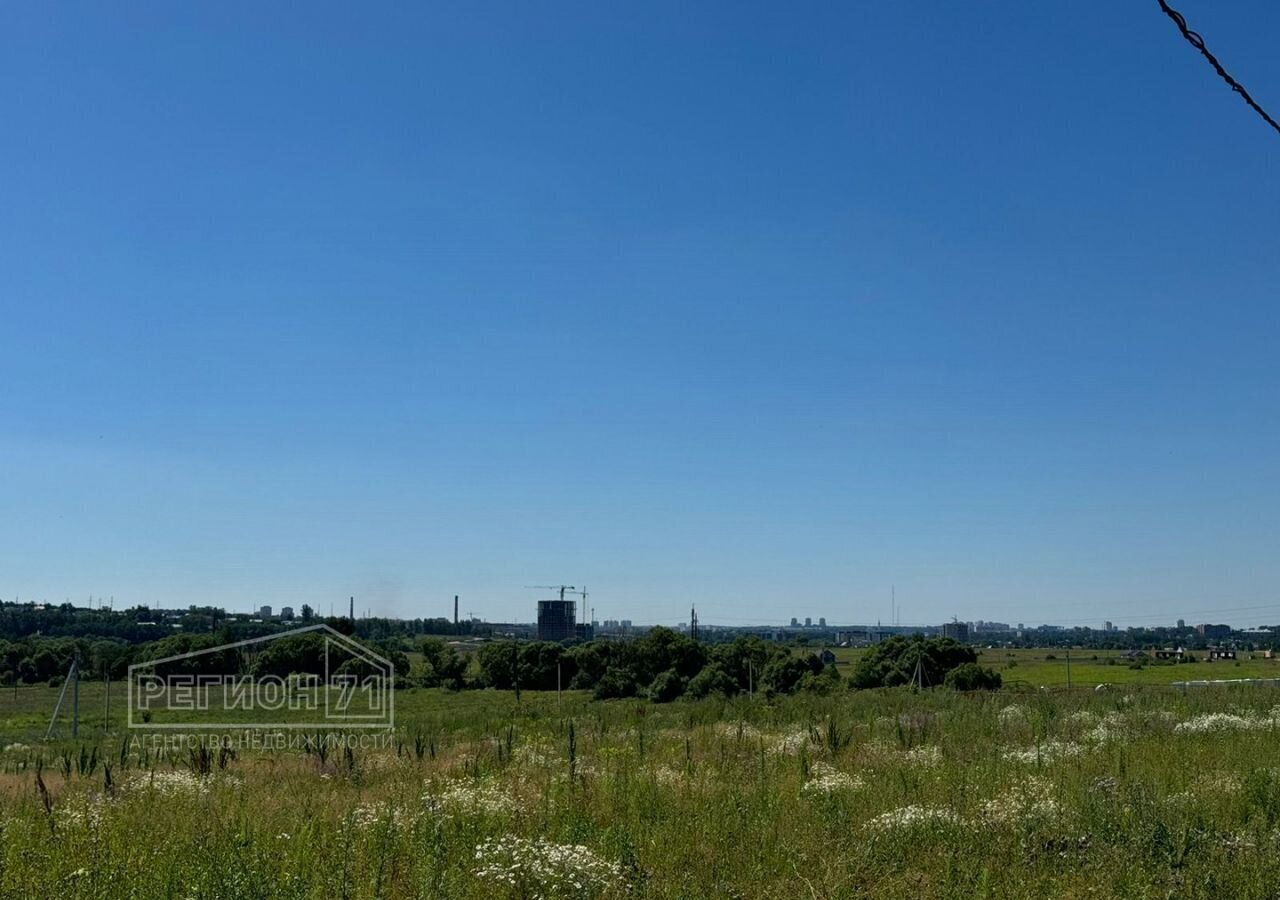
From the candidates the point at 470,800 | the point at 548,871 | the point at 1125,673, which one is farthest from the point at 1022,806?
the point at 1125,673

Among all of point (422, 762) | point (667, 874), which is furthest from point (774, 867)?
point (422, 762)

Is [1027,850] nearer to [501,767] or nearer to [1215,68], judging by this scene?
[1215,68]

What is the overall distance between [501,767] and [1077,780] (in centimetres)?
662

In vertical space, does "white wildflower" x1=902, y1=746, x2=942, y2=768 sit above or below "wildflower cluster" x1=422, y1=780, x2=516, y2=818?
below

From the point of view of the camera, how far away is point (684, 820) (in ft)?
25.8

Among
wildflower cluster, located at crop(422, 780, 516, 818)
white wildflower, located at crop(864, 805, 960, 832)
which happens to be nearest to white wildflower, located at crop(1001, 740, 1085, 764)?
white wildflower, located at crop(864, 805, 960, 832)

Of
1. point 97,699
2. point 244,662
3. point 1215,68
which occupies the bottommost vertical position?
point 97,699

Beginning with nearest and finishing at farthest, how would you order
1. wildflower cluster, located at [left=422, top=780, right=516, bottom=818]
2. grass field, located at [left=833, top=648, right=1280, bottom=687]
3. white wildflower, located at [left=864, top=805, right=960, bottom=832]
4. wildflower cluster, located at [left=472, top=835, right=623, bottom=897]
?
1. wildflower cluster, located at [left=472, top=835, right=623, bottom=897]
2. white wildflower, located at [left=864, top=805, right=960, bottom=832]
3. wildflower cluster, located at [left=422, top=780, right=516, bottom=818]
4. grass field, located at [left=833, top=648, right=1280, bottom=687]

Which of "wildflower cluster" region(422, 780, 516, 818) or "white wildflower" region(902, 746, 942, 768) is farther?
"white wildflower" region(902, 746, 942, 768)

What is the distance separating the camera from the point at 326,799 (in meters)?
9.42

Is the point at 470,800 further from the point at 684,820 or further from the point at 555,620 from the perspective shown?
the point at 555,620

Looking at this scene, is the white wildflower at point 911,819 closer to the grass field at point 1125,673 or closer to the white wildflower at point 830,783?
the white wildflower at point 830,783

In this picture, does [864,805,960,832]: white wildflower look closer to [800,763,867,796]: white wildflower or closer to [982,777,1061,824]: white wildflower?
[982,777,1061,824]: white wildflower

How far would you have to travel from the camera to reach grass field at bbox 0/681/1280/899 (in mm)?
6066
